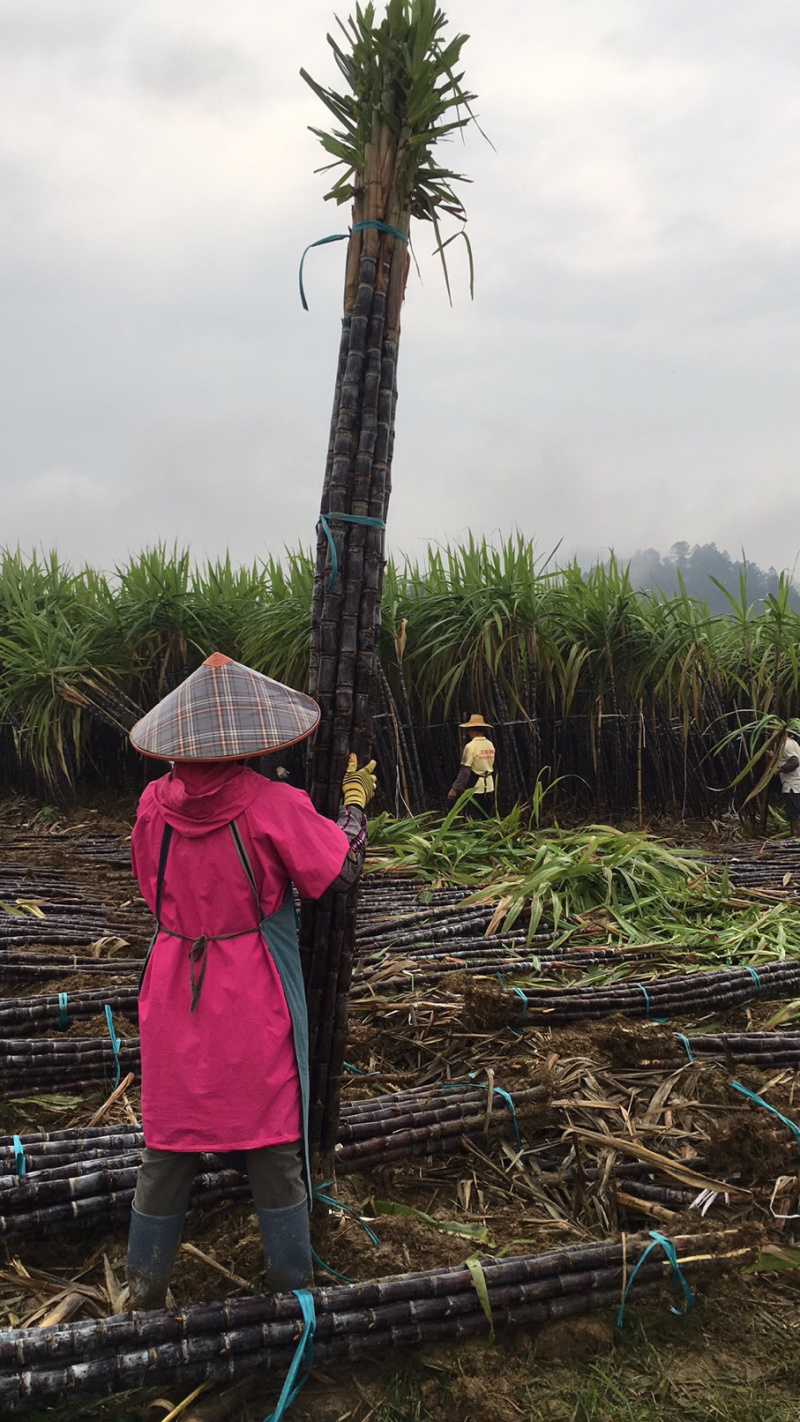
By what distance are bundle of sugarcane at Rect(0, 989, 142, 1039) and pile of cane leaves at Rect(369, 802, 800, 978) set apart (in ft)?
5.21

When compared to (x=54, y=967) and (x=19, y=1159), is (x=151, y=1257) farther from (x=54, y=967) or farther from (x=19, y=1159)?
(x=54, y=967)

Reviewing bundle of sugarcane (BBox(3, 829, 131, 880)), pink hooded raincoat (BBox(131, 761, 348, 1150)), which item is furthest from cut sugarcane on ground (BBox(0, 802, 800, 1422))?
bundle of sugarcane (BBox(3, 829, 131, 880))

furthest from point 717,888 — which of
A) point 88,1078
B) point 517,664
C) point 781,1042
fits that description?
point 88,1078

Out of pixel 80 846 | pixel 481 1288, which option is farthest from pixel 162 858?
pixel 80 846

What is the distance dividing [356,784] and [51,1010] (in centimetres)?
169

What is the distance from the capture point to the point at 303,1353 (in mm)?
1887

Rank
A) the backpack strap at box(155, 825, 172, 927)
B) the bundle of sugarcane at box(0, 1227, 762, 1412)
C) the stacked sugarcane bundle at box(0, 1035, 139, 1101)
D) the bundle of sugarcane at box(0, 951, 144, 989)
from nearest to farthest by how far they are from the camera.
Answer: the bundle of sugarcane at box(0, 1227, 762, 1412), the backpack strap at box(155, 825, 172, 927), the stacked sugarcane bundle at box(0, 1035, 139, 1101), the bundle of sugarcane at box(0, 951, 144, 989)

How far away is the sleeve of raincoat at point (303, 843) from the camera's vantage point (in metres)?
1.97

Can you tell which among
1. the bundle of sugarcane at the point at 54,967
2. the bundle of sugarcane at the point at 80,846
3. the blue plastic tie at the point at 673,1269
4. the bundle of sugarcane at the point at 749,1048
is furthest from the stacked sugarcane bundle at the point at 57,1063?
the bundle of sugarcane at the point at 80,846

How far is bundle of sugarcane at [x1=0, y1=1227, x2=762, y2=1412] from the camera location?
179 centimetres

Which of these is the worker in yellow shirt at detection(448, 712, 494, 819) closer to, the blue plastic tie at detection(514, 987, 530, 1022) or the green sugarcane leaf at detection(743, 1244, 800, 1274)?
the blue plastic tie at detection(514, 987, 530, 1022)

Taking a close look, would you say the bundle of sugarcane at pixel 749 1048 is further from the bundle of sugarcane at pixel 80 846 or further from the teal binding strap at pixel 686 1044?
the bundle of sugarcane at pixel 80 846

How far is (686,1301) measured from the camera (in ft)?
6.95

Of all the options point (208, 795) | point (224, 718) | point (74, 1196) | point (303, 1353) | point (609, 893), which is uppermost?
point (224, 718)
